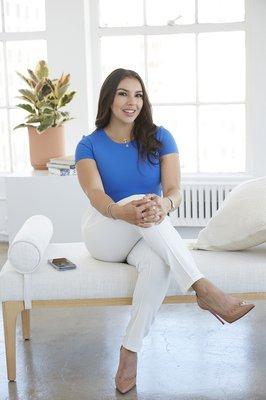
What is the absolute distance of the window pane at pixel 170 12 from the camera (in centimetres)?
519

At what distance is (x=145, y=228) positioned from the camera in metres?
2.73

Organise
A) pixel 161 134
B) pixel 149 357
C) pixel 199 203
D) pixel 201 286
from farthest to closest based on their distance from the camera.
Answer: pixel 199 203
pixel 161 134
pixel 149 357
pixel 201 286

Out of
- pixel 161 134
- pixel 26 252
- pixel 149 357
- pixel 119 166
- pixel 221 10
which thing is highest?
pixel 221 10

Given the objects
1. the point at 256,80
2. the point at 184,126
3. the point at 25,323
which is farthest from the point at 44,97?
the point at 25,323

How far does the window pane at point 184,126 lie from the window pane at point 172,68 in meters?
0.08

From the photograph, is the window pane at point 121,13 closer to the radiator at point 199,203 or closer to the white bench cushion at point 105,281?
the radiator at point 199,203

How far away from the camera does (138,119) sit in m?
3.14

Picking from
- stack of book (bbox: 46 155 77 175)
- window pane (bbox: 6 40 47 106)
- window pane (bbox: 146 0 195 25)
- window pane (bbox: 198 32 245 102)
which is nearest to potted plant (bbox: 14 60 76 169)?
stack of book (bbox: 46 155 77 175)

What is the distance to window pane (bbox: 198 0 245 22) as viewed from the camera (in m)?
5.11

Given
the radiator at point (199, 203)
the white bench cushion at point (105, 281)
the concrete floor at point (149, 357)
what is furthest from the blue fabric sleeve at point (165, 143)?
the radiator at point (199, 203)

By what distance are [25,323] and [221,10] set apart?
9.87 feet

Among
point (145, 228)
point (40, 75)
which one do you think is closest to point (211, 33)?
point (40, 75)

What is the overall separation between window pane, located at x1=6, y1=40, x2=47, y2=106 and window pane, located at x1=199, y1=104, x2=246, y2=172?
1.38 meters

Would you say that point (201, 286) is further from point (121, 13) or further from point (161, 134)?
point (121, 13)
